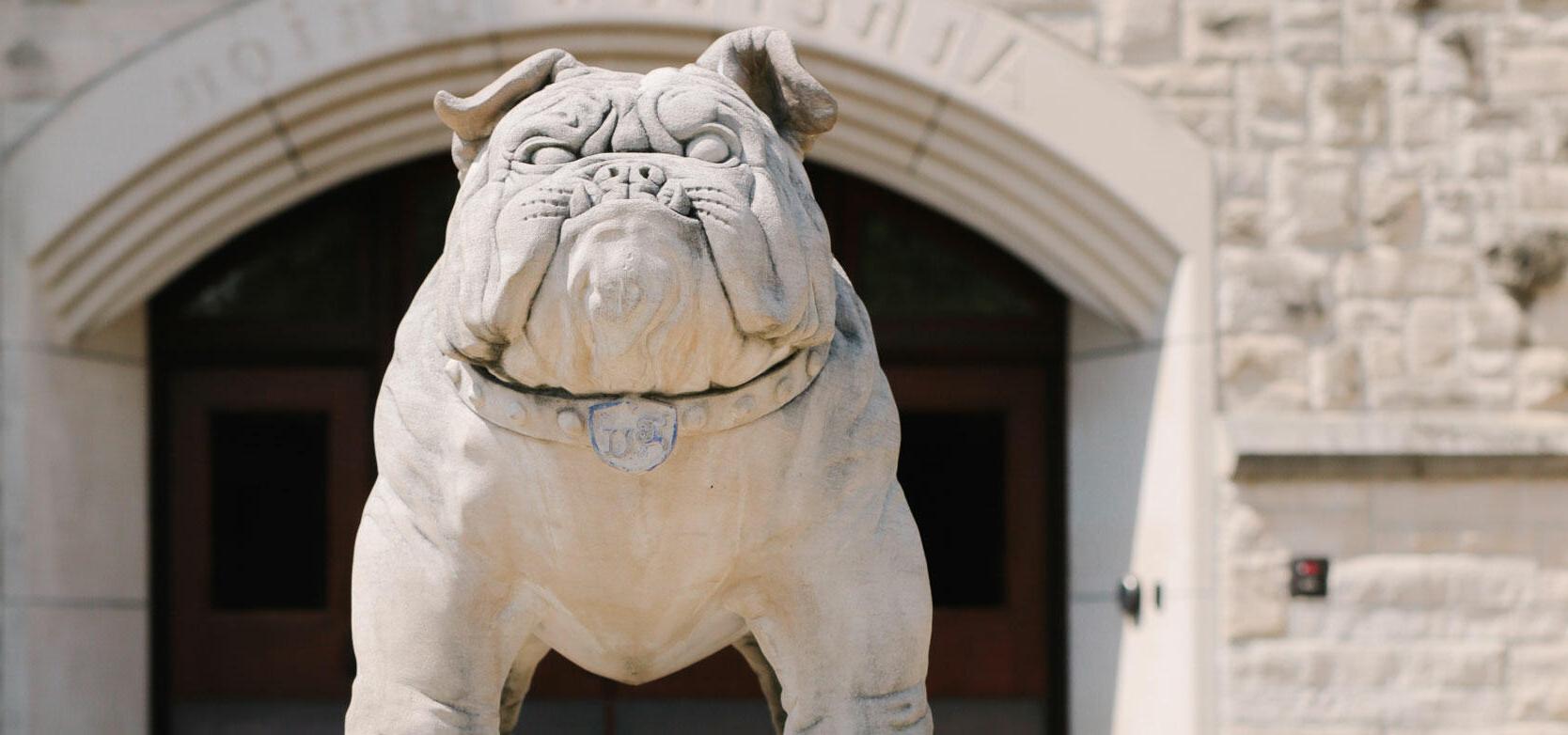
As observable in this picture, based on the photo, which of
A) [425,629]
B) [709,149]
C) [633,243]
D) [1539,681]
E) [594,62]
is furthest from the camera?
[594,62]

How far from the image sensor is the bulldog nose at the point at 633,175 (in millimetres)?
1689

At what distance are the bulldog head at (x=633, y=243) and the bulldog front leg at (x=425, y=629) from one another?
25 centimetres

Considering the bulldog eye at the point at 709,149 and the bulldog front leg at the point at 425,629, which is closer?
the bulldog eye at the point at 709,149

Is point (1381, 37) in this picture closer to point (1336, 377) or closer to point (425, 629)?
point (1336, 377)

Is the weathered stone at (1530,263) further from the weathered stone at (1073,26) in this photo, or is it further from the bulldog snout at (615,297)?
the bulldog snout at (615,297)

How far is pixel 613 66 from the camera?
478 centimetres

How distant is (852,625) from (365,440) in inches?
141

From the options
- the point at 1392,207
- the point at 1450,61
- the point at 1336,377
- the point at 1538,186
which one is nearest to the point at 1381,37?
the point at 1450,61

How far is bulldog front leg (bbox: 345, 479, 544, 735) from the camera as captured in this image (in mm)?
1933

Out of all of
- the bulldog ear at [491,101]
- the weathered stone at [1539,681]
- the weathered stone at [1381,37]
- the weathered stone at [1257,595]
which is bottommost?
the weathered stone at [1539,681]

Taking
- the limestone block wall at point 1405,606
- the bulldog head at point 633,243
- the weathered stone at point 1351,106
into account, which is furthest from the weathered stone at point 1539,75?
the bulldog head at point 633,243

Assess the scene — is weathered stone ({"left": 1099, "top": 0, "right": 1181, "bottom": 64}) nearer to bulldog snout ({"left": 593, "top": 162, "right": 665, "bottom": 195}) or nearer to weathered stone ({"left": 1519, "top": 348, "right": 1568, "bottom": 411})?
weathered stone ({"left": 1519, "top": 348, "right": 1568, "bottom": 411})

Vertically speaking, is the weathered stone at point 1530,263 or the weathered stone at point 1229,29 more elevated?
the weathered stone at point 1229,29

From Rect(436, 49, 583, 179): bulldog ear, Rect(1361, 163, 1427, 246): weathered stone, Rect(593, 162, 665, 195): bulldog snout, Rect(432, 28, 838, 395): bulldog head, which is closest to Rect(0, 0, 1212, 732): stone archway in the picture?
Rect(1361, 163, 1427, 246): weathered stone
